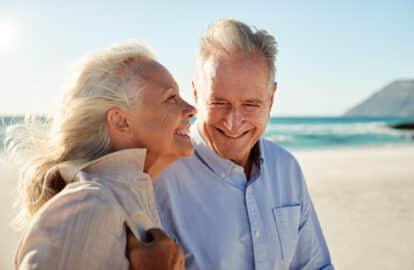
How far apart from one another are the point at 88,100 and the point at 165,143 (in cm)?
33

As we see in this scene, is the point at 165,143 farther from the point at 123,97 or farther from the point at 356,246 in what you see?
the point at 356,246

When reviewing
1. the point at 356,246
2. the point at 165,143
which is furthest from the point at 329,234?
the point at 165,143

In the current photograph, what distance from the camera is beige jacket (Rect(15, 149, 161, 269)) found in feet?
4.85

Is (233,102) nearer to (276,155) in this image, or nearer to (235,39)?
(235,39)

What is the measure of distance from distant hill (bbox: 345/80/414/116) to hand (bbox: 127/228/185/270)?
3980 inches

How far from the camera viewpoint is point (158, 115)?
6.31ft

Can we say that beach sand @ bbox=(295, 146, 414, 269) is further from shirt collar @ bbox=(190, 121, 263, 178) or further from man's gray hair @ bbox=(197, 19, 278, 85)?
man's gray hair @ bbox=(197, 19, 278, 85)

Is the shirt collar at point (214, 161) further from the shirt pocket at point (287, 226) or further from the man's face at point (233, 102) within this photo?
the shirt pocket at point (287, 226)

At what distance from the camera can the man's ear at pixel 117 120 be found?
1.85 metres

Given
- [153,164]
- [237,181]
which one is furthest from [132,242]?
[237,181]

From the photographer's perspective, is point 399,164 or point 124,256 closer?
point 124,256

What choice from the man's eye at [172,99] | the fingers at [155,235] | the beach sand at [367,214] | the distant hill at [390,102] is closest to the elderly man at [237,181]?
the man's eye at [172,99]

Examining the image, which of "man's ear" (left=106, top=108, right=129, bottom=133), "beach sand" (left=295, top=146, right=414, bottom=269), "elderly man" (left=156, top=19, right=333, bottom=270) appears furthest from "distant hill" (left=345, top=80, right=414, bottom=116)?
"man's ear" (left=106, top=108, right=129, bottom=133)

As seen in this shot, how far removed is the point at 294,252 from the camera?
2672 millimetres
